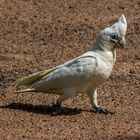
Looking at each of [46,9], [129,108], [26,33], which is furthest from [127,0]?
[129,108]

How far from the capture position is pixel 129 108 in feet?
27.9

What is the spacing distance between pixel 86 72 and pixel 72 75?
177 mm

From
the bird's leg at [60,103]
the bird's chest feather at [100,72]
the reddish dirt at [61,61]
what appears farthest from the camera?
the bird's leg at [60,103]

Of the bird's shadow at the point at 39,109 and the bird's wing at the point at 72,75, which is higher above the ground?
the bird's wing at the point at 72,75

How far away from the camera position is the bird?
802 centimetres

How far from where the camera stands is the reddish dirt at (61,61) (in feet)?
25.5

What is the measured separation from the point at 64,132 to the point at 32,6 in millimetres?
5809

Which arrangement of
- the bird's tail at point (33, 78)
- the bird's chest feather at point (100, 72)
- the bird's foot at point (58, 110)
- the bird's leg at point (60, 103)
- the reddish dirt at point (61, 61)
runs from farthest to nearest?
the bird's tail at point (33, 78)
the bird's foot at point (58, 110)
the bird's leg at point (60, 103)
the bird's chest feather at point (100, 72)
the reddish dirt at point (61, 61)

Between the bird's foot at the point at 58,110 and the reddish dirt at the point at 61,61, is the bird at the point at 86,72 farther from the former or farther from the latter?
the reddish dirt at the point at 61,61

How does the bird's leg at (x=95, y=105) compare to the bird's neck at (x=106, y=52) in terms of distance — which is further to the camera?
the bird's leg at (x=95, y=105)

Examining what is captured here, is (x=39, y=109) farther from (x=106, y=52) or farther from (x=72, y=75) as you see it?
(x=106, y=52)

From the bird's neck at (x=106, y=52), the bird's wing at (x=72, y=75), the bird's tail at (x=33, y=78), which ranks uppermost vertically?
the bird's neck at (x=106, y=52)

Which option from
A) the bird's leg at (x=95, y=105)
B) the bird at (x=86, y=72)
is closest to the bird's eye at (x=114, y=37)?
the bird at (x=86, y=72)

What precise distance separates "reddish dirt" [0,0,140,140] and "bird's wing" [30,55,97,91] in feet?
1.29
